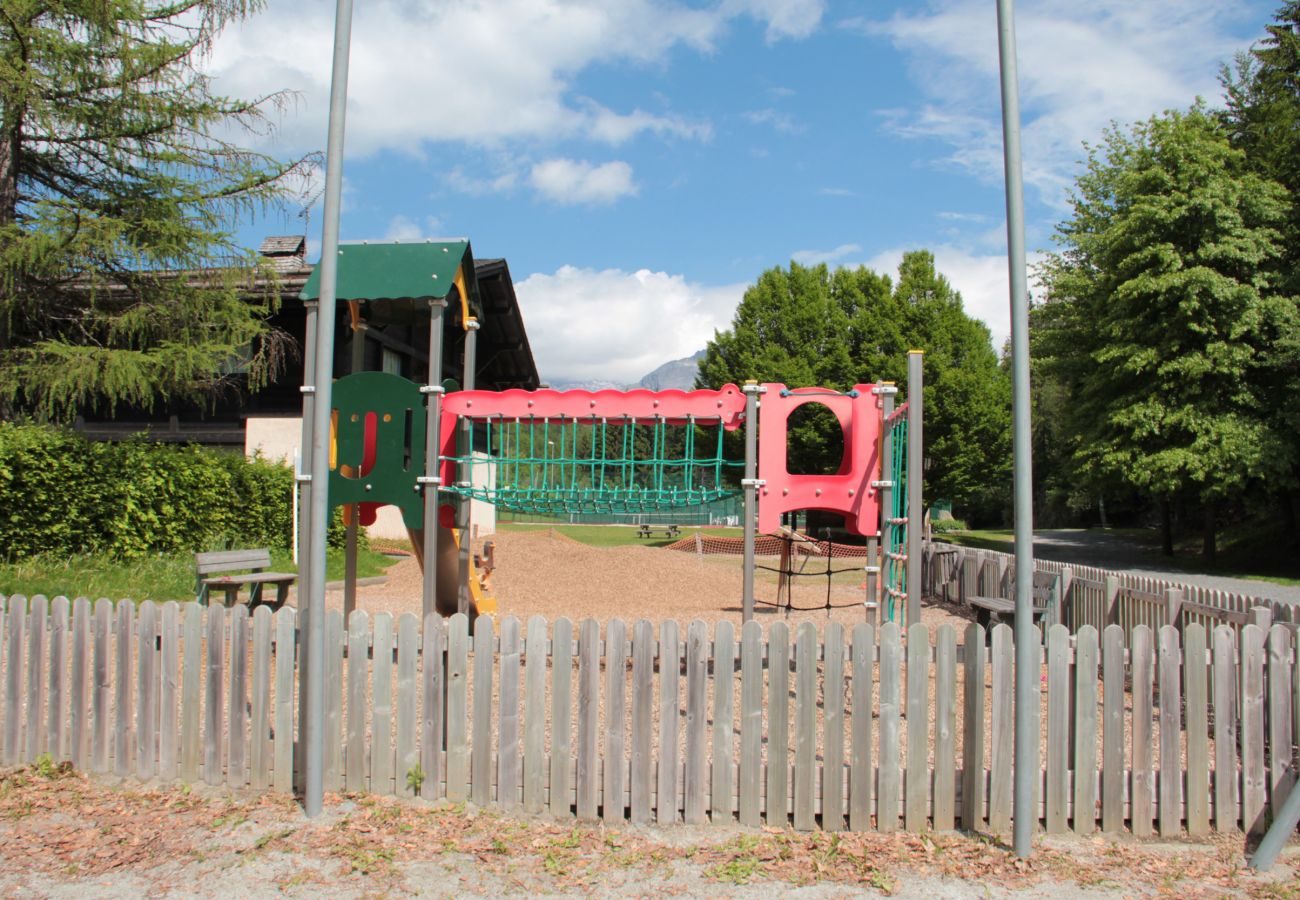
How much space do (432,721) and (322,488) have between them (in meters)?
1.35

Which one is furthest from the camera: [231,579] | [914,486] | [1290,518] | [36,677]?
[1290,518]

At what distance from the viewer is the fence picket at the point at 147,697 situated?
5309 millimetres

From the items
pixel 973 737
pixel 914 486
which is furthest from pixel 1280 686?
pixel 914 486

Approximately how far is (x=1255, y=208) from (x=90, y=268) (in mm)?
26943

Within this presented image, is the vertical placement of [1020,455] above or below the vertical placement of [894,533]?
above

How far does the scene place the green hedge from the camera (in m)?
11.2

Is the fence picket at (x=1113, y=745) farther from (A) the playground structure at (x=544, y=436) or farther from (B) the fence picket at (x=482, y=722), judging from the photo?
(B) the fence picket at (x=482, y=722)

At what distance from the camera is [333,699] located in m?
5.11

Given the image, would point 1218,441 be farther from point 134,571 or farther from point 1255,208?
point 134,571

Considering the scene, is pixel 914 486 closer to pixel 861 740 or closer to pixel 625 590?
pixel 861 740

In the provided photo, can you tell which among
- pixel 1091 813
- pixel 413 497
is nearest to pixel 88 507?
pixel 413 497

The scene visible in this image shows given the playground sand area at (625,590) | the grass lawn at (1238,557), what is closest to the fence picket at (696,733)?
the playground sand area at (625,590)

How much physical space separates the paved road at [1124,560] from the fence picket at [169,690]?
1375 centimetres

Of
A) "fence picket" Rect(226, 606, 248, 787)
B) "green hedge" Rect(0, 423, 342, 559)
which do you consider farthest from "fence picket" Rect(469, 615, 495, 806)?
"green hedge" Rect(0, 423, 342, 559)
